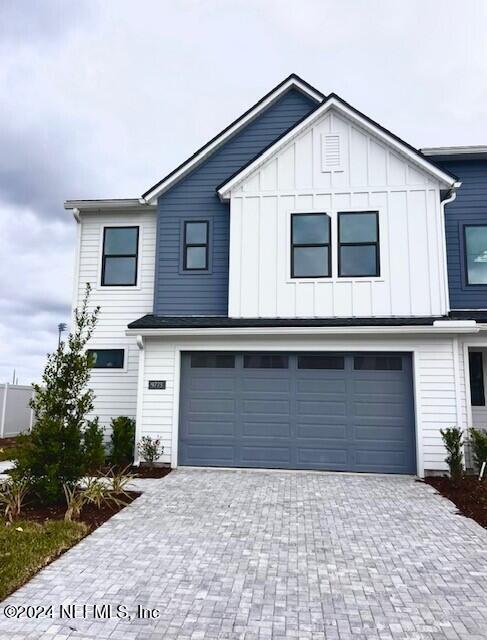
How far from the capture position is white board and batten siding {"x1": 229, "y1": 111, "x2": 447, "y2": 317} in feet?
31.9

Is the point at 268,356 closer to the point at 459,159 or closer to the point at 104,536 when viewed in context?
the point at 104,536

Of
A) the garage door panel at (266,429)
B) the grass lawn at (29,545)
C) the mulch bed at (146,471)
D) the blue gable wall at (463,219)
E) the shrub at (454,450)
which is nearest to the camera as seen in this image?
the grass lawn at (29,545)

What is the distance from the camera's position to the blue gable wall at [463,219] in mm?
10820

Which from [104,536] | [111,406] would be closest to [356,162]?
[111,406]

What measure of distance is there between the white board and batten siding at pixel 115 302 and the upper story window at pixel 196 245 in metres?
1.12

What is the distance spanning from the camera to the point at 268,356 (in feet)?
31.8

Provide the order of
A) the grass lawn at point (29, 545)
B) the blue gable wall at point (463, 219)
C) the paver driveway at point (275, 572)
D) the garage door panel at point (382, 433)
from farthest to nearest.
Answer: the blue gable wall at point (463, 219) < the garage door panel at point (382, 433) < the grass lawn at point (29, 545) < the paver driveway at point (275, 572)

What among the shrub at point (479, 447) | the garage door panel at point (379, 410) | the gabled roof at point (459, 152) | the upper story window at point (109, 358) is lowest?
the shrub at point (479, 447)

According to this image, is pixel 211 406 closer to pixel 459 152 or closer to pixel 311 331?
pixel 311 331

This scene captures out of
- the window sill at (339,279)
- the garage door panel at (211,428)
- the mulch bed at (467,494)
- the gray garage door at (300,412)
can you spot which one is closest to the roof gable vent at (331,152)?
the window sill at (339,279)

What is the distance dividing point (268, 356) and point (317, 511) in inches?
149

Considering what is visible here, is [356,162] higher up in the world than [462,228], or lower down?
higher up

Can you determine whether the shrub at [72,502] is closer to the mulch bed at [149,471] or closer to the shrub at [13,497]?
the shrub at [13,497]

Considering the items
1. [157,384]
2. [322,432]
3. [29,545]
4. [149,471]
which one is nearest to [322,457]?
[322,432]
